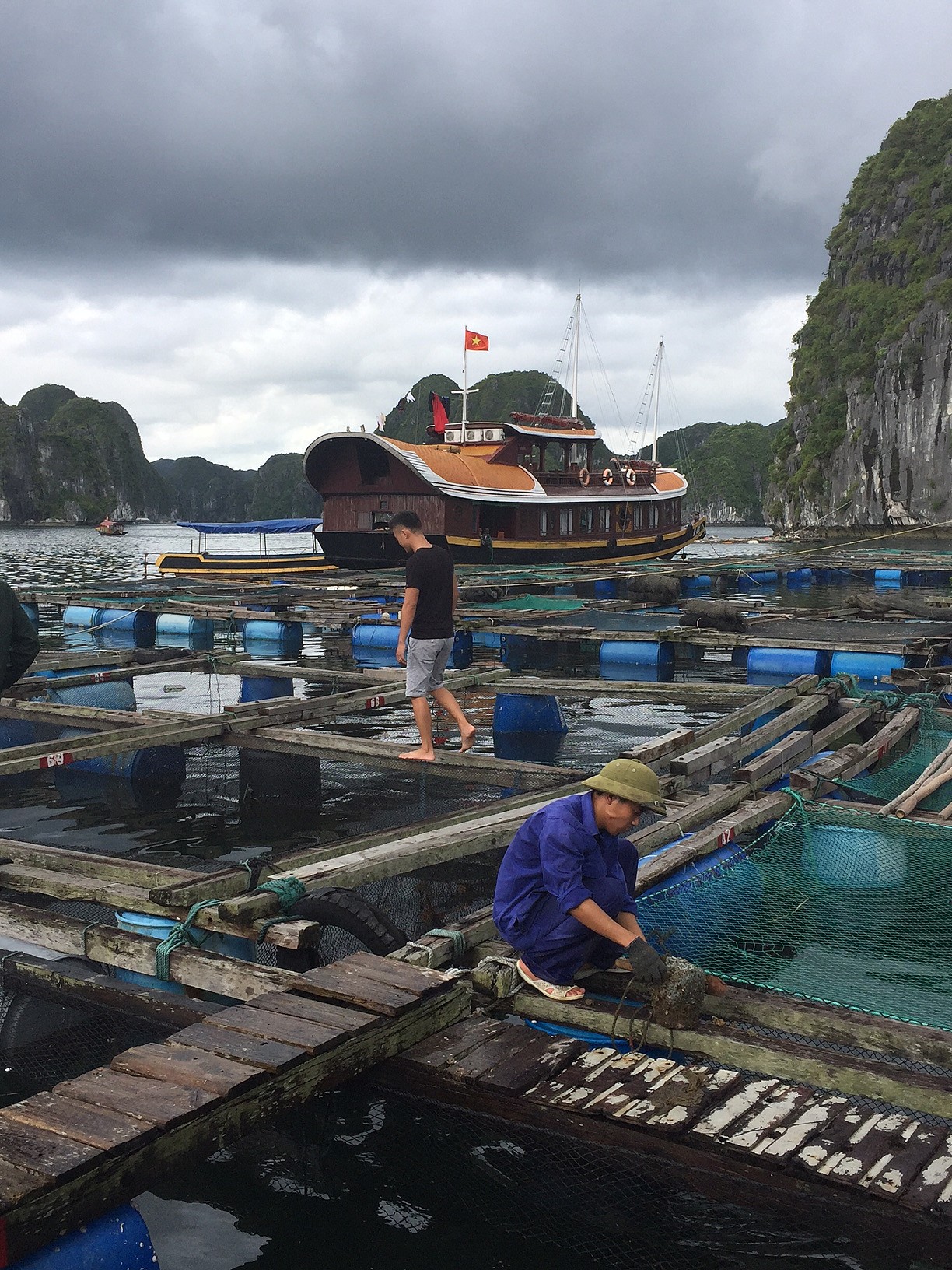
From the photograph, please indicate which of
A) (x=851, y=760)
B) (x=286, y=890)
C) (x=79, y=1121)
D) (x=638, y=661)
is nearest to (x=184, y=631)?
(x=638, y=661)

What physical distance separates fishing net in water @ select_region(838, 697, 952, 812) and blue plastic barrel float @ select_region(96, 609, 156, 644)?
18.3m

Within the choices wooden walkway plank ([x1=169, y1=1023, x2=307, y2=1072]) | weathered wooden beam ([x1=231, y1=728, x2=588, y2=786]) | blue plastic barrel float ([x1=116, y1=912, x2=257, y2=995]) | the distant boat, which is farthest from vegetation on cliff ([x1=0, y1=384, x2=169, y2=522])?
wooden walkway plank ([x1=169, y1=1023, x2=307, y2=1072])

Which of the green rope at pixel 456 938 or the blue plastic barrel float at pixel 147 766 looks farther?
the blue plastic barrel float at pixel 147 766

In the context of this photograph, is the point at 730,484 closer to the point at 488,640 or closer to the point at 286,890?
the point at 488,640

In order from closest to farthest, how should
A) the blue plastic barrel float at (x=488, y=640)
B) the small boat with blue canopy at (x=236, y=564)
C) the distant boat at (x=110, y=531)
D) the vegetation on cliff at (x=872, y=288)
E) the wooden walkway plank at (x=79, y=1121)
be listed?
1. the wooden walkway plank at (x=79, y=1121)
2. the blue plastic barrel float at (x=488, y=640)
3. the small boat with blue canopy at (x=236, y=564)
4. the vegetation on cliff at (x=872, y=288)
5. the distant boat at (x=110, y=531)

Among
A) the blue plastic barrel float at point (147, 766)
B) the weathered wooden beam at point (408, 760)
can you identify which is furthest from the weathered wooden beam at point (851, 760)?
the blue plastic barrel float at point (147, 766)

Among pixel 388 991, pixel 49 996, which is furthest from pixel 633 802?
pixel 49 996

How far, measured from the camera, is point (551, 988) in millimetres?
4781

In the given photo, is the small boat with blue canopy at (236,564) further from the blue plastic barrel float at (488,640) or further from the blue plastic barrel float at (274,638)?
the blue plastic barrel float at (488,640)

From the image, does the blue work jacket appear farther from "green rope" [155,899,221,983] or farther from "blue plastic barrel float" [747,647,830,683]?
"blue plastic barrel float" [747,647,830,683]

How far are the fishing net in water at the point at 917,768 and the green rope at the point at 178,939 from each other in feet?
17.9

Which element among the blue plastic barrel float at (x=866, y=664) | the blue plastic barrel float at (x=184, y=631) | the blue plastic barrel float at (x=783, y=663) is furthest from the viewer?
the blue plastic barrel float at (x=184, y=631)

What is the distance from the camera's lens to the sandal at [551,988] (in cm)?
473

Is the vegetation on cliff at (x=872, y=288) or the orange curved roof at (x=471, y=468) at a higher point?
the vegetation on cliff at (x=872, y=288)
